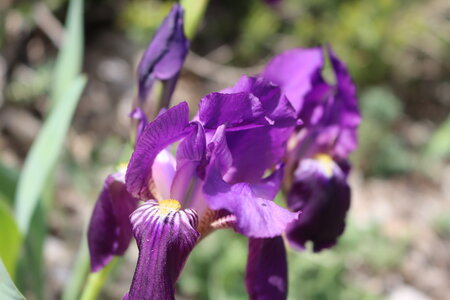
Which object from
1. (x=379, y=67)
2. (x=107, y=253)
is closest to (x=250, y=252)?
(x=107, y=253)

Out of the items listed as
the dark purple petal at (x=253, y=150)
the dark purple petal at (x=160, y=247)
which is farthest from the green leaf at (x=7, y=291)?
the dark purple petal at (x=253, y=150)

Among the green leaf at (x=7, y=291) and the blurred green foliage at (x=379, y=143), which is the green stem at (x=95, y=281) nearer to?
the green leaf at (x=7, y=291)

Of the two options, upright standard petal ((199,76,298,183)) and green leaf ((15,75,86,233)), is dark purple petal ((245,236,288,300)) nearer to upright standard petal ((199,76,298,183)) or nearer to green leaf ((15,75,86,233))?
upright standard petal ((199,76,298,183))

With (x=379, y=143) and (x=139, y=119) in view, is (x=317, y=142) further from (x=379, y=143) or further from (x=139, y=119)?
(x=379, y=143)

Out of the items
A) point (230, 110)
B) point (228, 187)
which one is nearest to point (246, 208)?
point (228, 187)

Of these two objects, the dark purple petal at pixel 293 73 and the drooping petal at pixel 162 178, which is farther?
the dark purple petal at pixel 293 73

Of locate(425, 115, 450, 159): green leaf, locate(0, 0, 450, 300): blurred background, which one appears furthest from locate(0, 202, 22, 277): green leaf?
locate(425, 115, 450, 159): green leaf

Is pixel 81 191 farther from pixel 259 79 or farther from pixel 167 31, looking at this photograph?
pixel 259 79
